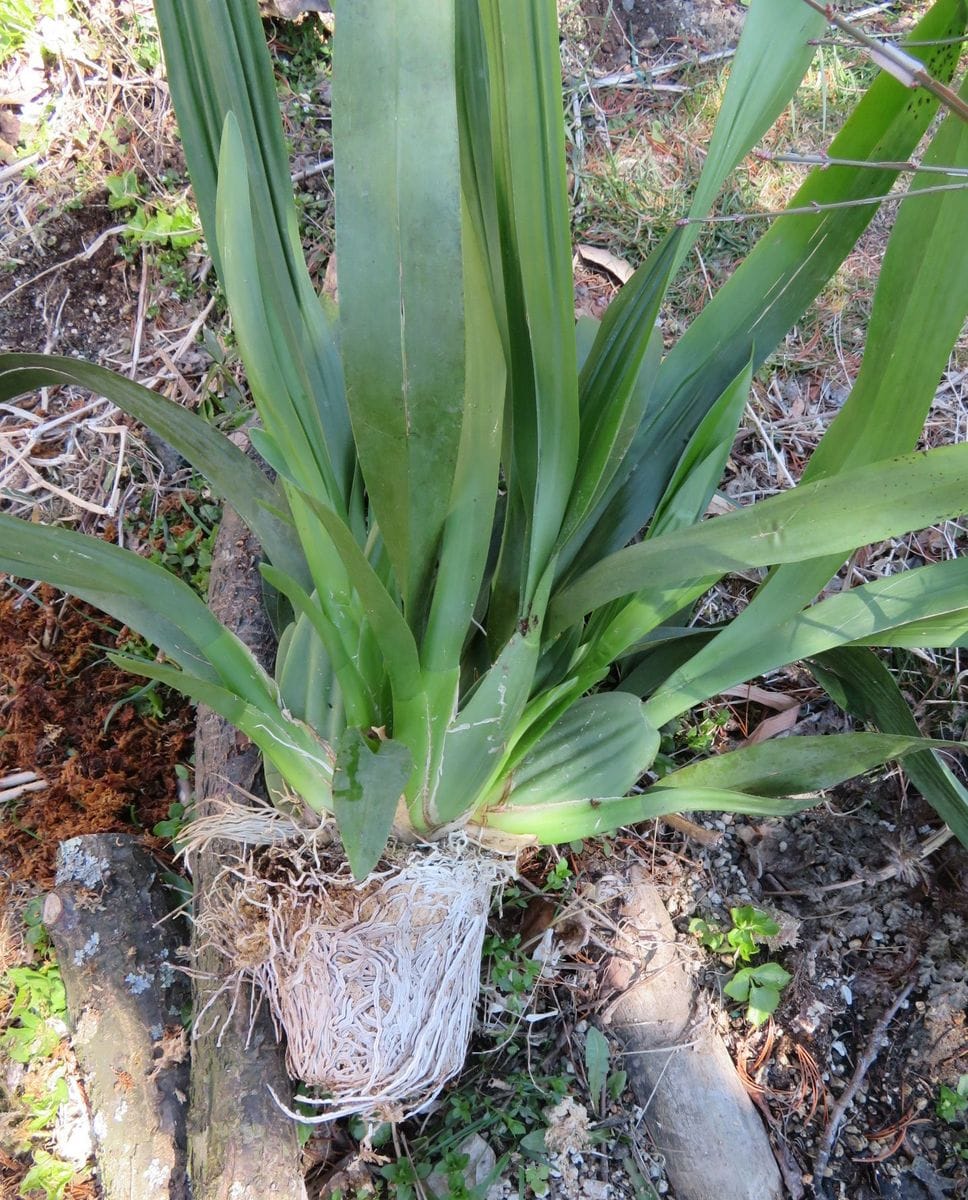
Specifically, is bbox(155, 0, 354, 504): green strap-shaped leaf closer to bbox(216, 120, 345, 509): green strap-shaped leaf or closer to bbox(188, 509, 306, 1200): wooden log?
bbox(216, 120, 345, 509): green strap-shaped leaf

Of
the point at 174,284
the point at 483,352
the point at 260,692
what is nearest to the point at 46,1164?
the point at 260,692

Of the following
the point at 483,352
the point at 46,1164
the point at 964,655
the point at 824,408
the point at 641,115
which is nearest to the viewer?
the point at 483,352

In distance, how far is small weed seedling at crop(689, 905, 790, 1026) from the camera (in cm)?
114

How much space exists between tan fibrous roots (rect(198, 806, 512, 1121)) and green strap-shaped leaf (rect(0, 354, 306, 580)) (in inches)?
14.7

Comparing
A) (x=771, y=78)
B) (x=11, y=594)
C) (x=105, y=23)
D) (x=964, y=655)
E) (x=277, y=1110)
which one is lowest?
(x=277, y=1110)

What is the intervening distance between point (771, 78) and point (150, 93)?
122 centimetres

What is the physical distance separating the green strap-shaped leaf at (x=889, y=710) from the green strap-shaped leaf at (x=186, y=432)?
27.0 inches

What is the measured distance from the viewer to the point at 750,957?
1.17 metres

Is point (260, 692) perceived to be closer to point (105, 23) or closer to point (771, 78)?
point (771, 78)

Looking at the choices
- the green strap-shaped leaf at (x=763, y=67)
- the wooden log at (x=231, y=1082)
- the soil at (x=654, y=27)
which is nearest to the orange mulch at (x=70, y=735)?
the wooden log at (x=231, y=1082)

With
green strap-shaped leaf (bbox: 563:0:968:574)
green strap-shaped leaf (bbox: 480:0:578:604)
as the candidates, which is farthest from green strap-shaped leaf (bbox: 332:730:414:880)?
green strap-shaped leaf (bbox: 563:0:968:574)

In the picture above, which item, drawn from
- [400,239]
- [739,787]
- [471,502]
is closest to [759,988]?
[739,787]

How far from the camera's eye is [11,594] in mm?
1335

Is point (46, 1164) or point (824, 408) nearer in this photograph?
point (46, 1164)
